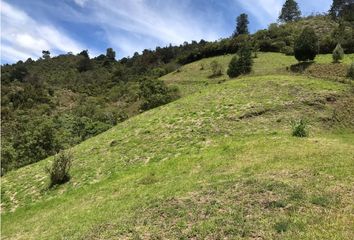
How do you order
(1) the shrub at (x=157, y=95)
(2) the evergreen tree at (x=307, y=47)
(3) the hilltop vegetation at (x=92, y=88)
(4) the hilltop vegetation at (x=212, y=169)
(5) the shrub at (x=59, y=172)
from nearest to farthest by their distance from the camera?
(4) the hilltop vegetation at (x=212, y=169) < (5) the shrub at (x=59, y=172) < (2) the evergreen tree at (x=307, y=47) < (3) the hilltop vegetation at (x=92, y=88) < (1) the shrub at (x=157, y=95)

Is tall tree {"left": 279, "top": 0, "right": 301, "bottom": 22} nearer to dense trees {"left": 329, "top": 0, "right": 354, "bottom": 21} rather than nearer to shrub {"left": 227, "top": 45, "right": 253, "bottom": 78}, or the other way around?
dense trees {"left": 329, "top": 0, "right": 354, "bottom": 21}

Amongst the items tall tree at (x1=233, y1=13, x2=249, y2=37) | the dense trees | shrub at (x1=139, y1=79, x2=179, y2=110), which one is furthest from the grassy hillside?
tall tree at (x1=233, y1=13, x2=249, y2=37)

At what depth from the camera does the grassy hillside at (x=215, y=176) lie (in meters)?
12.6

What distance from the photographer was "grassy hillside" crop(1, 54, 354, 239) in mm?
12648

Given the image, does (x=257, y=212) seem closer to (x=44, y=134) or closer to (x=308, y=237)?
(x=308, y=237)

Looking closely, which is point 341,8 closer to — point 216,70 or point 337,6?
point 337,6

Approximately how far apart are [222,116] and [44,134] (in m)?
23.8

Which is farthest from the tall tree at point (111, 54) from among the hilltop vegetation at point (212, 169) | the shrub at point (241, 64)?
the hilltop vegetation at point (212, 169)

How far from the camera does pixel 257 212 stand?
12820 mm

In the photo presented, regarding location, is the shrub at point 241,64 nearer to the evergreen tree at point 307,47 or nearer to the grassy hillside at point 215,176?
the evergreen tree at point 307,47

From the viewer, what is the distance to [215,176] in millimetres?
18469

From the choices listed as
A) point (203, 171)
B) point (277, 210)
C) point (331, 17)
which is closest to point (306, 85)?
point (203, 171)

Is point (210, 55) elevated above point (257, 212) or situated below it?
above

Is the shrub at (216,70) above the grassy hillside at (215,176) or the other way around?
above
